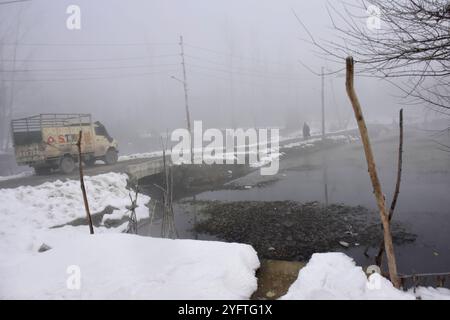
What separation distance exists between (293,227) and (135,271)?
818 cm

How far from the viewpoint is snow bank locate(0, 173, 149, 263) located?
30.0ft

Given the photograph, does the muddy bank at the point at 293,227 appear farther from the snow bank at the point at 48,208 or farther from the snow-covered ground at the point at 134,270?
the snow-covered ground at the point at 134,270

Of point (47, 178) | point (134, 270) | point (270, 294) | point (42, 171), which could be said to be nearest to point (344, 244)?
point (270, 294)

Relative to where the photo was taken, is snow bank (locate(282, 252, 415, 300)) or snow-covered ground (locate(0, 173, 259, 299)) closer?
snow bank (locate(282, 252, 415, 300))

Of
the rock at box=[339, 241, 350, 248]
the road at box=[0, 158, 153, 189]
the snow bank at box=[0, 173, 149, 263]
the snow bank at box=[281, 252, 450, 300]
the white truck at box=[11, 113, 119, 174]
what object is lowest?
the rock at box=[339, 241, 350, 248]

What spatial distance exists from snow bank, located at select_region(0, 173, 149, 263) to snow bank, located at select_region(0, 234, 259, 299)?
11.5 feet

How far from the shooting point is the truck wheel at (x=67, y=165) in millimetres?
16734

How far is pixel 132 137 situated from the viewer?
41.3 metres

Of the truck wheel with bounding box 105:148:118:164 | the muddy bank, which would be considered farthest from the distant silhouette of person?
the truck wheel with bounding box 105:148:118:164

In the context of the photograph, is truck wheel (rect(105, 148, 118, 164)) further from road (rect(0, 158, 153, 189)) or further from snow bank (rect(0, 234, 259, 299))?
snow bank (rect(0, 234, 259, 299))

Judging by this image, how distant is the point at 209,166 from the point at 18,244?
1467 cm

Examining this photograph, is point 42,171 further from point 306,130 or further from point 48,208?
point 306,130

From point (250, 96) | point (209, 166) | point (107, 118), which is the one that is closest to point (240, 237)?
point (209, 166)

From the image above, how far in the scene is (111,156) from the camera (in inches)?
800
